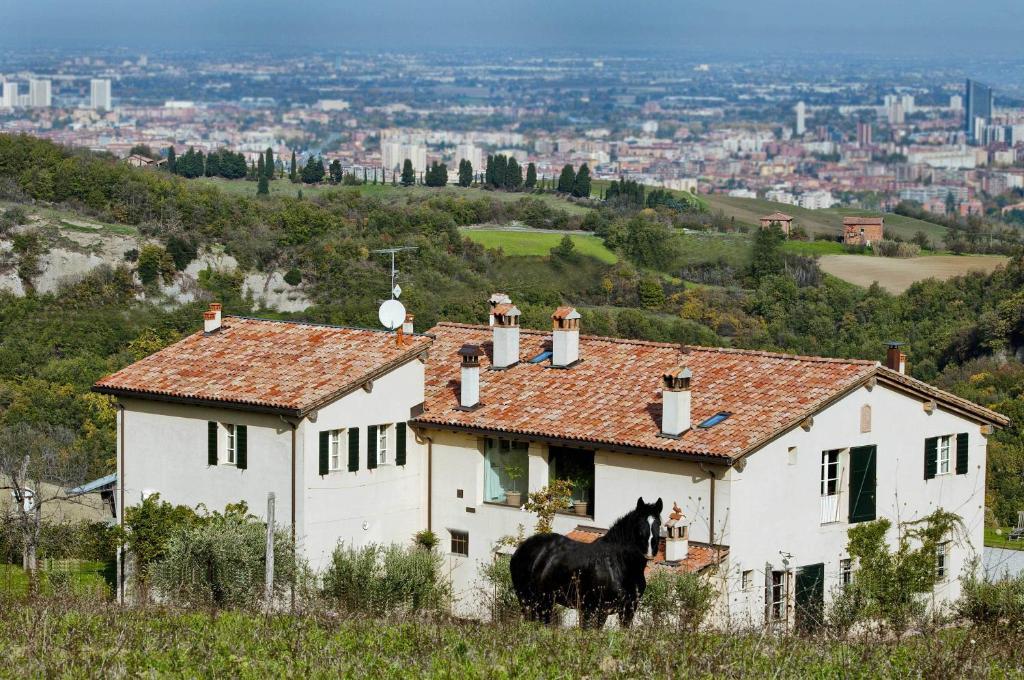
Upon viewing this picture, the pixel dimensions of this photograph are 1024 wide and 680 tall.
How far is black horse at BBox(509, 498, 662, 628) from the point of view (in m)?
16.5

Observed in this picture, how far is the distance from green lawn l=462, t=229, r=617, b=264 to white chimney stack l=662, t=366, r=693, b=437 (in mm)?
67703

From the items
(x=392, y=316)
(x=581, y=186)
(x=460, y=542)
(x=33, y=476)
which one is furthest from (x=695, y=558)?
(x=581, y=186)

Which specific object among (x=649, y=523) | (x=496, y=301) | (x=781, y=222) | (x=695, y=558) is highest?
(x=496, y=301)

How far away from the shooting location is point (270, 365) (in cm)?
2247

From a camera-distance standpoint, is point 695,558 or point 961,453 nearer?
point 695,558

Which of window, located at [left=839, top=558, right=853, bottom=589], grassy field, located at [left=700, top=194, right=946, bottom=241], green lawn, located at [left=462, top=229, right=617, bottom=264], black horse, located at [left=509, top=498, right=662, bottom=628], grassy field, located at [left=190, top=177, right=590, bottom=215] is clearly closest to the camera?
black horse, located at [left=509, top=498, right=662, bottom=628]

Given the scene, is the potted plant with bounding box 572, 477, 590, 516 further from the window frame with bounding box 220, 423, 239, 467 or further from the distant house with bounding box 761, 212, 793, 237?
the distant house with bounding box 761, 212, 793, 237

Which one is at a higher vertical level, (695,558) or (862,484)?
(862,484)

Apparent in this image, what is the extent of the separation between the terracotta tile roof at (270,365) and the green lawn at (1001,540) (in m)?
11.7

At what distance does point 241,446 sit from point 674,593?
622 cm

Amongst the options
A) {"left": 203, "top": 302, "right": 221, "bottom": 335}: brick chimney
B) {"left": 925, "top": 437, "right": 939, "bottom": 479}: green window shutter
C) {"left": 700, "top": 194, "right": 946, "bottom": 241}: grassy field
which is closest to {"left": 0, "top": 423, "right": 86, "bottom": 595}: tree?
{"left": 203, "top": 302, "right": 221, "bottom": 335}: brick chimney

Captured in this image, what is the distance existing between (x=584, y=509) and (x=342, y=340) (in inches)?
147

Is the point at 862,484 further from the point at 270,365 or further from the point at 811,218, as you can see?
the point at 811,218

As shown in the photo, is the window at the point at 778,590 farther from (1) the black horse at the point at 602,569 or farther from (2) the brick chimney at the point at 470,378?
(2) the brick chimney at the point at 470,378
